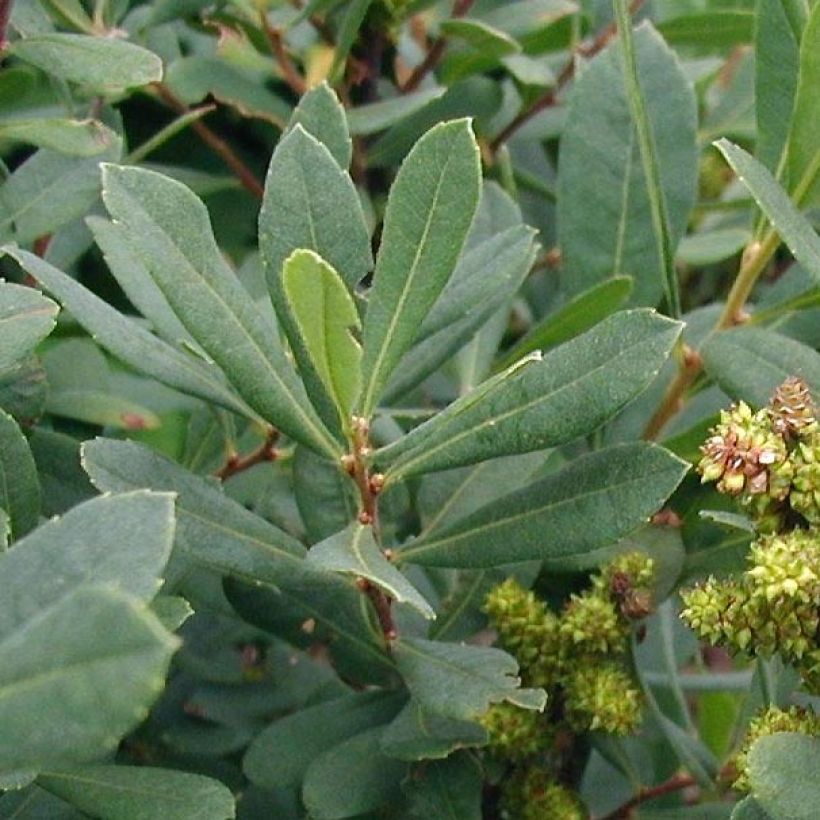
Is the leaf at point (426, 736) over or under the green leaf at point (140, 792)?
under

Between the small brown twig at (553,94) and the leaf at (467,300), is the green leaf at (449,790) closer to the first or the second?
the leaf at (467,300)

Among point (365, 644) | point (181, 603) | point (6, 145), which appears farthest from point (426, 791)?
point (6, 145)

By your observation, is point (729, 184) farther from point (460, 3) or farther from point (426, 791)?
point (426, 791)

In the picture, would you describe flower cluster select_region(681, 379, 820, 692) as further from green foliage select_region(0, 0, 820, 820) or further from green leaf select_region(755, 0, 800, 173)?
green leaf select_region(755, 0, 800, 173)

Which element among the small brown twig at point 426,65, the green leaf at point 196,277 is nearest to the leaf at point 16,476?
the green leaf at point 196,277

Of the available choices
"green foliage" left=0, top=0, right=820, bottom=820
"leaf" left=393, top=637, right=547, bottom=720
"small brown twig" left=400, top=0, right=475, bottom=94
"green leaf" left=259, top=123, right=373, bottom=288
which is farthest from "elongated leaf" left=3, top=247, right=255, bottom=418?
"small brown twig" left=400, top=0, right=475, bottom=94

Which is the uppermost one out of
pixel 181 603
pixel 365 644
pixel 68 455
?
pixel 181 603
